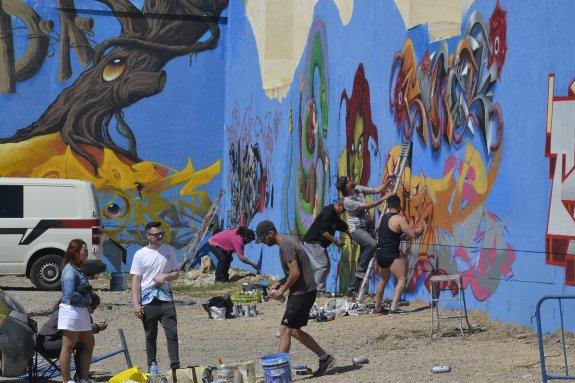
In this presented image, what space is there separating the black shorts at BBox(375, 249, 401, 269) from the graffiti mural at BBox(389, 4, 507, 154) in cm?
149

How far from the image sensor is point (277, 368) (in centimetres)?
1038

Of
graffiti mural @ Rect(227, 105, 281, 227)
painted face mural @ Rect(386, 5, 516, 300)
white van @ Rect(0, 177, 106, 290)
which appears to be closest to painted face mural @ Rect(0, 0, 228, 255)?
graffiti mural @ Rect(227, 105, 281, 227)

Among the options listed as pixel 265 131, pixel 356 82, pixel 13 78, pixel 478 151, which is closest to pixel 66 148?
pixel 13 78

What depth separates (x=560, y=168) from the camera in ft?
37.8

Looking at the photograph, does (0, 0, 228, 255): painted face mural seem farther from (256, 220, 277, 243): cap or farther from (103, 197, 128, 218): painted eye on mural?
(256, 220, 277, 243): cap

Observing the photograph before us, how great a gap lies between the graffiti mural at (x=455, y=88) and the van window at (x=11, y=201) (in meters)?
8.42

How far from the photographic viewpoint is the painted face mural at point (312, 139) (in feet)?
66.5

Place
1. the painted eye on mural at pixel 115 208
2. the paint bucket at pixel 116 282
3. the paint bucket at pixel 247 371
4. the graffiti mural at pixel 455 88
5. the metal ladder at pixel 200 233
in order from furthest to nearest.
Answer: the painted eye on mural at pixel 115 208
the metal ladder at pixel 200 233
the paint bucket at pixel 116 282
the graffiti mural at pixel 455 88
the paint bucket at pixel 247 371

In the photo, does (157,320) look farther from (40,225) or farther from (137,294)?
(40,225)

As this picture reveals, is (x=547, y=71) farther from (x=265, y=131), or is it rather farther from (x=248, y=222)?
(x=248, y=222)

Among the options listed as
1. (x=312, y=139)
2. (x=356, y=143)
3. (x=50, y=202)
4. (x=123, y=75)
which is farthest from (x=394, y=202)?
(x=123, y=75)

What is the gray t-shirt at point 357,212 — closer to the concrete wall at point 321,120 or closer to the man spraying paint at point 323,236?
the man spraying paint at point 323,236

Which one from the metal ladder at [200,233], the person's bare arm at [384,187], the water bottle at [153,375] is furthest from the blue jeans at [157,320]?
the metal ladder at [200,233]

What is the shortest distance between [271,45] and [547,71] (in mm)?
13982
